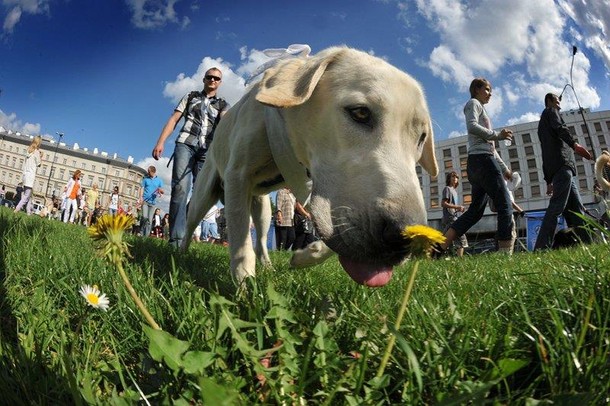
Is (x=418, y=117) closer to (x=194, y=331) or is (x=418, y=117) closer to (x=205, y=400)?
(x=194, y=331)

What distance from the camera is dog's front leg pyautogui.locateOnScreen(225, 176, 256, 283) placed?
110 inches

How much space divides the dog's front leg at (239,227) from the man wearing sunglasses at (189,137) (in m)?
3.32

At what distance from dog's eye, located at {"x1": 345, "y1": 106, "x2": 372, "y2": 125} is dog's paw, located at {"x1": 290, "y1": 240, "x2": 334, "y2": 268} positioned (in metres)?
1.16

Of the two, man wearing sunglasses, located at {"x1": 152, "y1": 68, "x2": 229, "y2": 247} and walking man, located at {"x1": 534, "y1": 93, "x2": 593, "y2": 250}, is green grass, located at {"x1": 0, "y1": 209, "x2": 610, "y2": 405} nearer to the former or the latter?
man wearing sunglasses, located at {"x1": 152, "y1": 68, "x2": 229, "y2": 247}

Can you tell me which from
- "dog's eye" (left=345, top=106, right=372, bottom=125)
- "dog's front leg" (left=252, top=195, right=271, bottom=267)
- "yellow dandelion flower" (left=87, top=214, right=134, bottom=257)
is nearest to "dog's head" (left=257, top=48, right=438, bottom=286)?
"dog's eye" (left=345, top=106, right=372, bottom=125)

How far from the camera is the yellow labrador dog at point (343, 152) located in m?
1.80

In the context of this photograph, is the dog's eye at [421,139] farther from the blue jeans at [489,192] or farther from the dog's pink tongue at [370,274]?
the blue jeans at [489,192]

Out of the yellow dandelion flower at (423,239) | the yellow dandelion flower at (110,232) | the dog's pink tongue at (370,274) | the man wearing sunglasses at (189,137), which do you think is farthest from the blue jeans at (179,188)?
the yellow dandelion flower at (423,239)

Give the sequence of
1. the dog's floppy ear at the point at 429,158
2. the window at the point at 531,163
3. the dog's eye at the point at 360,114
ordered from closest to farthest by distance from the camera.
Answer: the dog's eye at the point at 360,114, the dog's floppy ear at the point at 429,158, the window at the point at 531,163

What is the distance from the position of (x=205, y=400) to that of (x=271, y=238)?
46.3 feet

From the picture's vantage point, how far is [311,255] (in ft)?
10.3

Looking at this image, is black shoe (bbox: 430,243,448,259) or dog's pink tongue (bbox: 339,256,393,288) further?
dog's pink tongue (bbox: 339,256,393,288)

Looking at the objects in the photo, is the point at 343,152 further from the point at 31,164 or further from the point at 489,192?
the point at 31,164

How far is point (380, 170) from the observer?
1940mm
